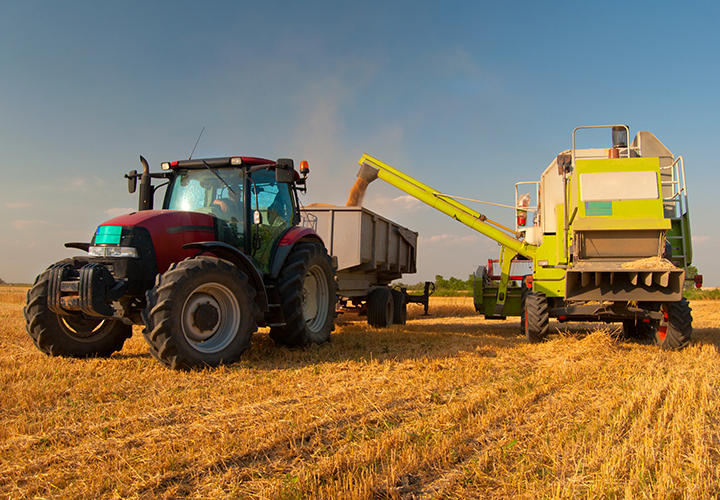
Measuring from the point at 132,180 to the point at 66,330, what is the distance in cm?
187

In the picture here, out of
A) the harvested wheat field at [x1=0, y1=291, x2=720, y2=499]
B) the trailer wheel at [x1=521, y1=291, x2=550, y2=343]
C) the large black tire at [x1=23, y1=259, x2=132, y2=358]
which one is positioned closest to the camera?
the harvested wheat field at [x1=0, y1=291, x2=720, y2=499]

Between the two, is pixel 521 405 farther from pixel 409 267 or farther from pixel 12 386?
pixel 409 267

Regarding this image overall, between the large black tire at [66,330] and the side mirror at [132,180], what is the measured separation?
1.23m

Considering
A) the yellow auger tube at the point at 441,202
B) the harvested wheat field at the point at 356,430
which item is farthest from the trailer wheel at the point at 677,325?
the yellow auger tube at the point at 441,202

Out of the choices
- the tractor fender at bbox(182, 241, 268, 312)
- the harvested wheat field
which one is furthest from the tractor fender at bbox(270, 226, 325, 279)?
the harvested wheat field

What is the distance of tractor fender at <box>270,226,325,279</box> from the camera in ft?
19.0

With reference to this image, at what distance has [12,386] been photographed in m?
3.81

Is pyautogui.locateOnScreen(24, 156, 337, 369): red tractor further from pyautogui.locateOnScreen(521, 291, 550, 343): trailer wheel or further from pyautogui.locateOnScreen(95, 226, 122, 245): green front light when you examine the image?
pyautogui.locateOnScreen(521, 291, 550, 343): trailer wheel

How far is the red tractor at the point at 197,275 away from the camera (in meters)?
4.41

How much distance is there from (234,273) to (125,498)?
2.91 meters

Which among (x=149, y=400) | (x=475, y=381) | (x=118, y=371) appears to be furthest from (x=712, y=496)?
(x=118, y=371)

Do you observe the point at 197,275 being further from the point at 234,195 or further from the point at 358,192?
the point at 358,192

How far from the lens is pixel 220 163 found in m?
5.73

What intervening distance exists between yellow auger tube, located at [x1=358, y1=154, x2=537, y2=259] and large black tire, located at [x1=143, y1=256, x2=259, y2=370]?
5.52m
